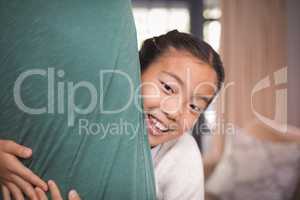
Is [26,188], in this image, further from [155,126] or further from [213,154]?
[213,154]

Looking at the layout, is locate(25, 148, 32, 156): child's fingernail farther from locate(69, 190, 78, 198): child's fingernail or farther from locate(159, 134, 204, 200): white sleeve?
locate(159, 134, 204, 200): white sleeve

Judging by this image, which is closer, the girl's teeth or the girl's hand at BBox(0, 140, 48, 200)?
the girl's hand at BBox(0, 140, 48, 200)

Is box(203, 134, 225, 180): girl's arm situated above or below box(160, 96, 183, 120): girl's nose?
below

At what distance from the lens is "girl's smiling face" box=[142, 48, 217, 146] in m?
1.16

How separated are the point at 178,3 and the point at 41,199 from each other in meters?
0.82

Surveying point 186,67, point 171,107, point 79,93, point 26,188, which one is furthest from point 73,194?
point 186,67

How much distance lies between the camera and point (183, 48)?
118 cm

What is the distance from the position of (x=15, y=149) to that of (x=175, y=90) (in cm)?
55

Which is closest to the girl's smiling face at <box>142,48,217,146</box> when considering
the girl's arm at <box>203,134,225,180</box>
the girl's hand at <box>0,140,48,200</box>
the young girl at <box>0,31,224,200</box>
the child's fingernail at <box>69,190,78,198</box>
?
the young girl at <box>0,31,224,200</box>

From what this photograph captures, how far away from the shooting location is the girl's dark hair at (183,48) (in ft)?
3.85

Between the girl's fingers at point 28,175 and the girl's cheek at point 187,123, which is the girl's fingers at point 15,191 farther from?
the girl's cheek at point 187,123

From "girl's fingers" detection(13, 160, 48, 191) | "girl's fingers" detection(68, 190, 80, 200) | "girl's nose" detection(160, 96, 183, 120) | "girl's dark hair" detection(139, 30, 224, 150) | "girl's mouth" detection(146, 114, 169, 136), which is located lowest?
"girl's fingers" detection(68, 190, 80, 200)

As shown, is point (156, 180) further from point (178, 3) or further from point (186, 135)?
point (178, 3)

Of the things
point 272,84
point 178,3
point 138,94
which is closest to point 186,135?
point 138,94
